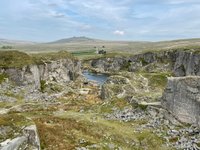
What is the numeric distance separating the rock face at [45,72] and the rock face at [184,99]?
50.0 metres

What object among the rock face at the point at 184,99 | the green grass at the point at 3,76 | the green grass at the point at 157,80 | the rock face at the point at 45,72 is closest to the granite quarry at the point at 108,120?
the rock face at the point at 184,99

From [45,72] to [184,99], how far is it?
241ft

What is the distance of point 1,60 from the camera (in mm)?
100000

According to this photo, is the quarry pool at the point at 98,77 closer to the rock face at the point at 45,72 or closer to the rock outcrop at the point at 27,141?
the rock face at the point at 45,72

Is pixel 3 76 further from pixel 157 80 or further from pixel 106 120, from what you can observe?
pixel 157 80

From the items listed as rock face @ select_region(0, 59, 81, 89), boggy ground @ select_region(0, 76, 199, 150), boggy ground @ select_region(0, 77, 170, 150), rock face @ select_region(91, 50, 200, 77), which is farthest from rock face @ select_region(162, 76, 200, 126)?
rock face @ select_region(91, 50, 200, 77)

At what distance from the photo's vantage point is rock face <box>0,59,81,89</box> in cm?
9512

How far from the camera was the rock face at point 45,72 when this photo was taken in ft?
312

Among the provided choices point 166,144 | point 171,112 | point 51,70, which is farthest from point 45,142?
point 51,70

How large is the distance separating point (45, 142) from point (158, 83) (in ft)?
269

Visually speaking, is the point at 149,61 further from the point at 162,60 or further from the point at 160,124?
the point at 160,124

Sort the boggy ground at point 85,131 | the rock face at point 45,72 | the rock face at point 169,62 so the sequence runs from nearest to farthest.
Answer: the boggy ground at point 85,131, the rock face at point 45,72, the rock face at point 169,62

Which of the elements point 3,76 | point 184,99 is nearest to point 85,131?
point 184,99

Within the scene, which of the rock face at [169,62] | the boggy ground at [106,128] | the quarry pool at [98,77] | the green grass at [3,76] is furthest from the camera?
the quarry pool at [98,77]
